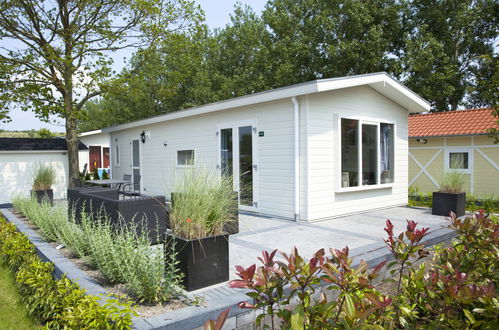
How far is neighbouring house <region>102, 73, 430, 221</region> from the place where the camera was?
6648mm

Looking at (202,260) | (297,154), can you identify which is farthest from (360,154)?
(202,260)

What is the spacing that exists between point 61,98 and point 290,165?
31.5 feet

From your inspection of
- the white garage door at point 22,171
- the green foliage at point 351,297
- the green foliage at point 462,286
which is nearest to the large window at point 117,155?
the white garage door at point 22,171

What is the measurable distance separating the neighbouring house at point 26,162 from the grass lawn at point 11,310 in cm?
856

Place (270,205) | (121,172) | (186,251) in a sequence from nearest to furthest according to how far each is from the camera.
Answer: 1. (186,251)
2. (270,205)
3. (121,172)

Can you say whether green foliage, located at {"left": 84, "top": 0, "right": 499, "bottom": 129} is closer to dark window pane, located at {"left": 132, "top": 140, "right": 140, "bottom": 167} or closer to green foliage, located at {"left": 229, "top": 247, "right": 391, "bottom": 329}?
dark window pane, located at {"left": 132, "top": 140, "right": 140, "bottom": 167}

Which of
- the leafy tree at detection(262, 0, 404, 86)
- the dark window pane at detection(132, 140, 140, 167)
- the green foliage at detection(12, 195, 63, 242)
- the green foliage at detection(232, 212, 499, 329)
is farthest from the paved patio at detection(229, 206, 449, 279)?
the leafy tree at detection(262, 0, 404, 86)

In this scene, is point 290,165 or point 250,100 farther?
point 250,100

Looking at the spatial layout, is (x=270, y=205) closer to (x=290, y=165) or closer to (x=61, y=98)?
(x=290, y=165)

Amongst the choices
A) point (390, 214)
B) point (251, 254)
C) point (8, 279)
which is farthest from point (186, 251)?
point (390, 214)

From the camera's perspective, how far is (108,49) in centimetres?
1227

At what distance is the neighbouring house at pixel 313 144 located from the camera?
262 inches

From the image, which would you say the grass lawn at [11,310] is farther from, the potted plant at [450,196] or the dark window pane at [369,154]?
the potted plant at [450,196]

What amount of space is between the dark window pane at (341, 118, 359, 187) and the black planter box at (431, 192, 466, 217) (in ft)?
5.43
